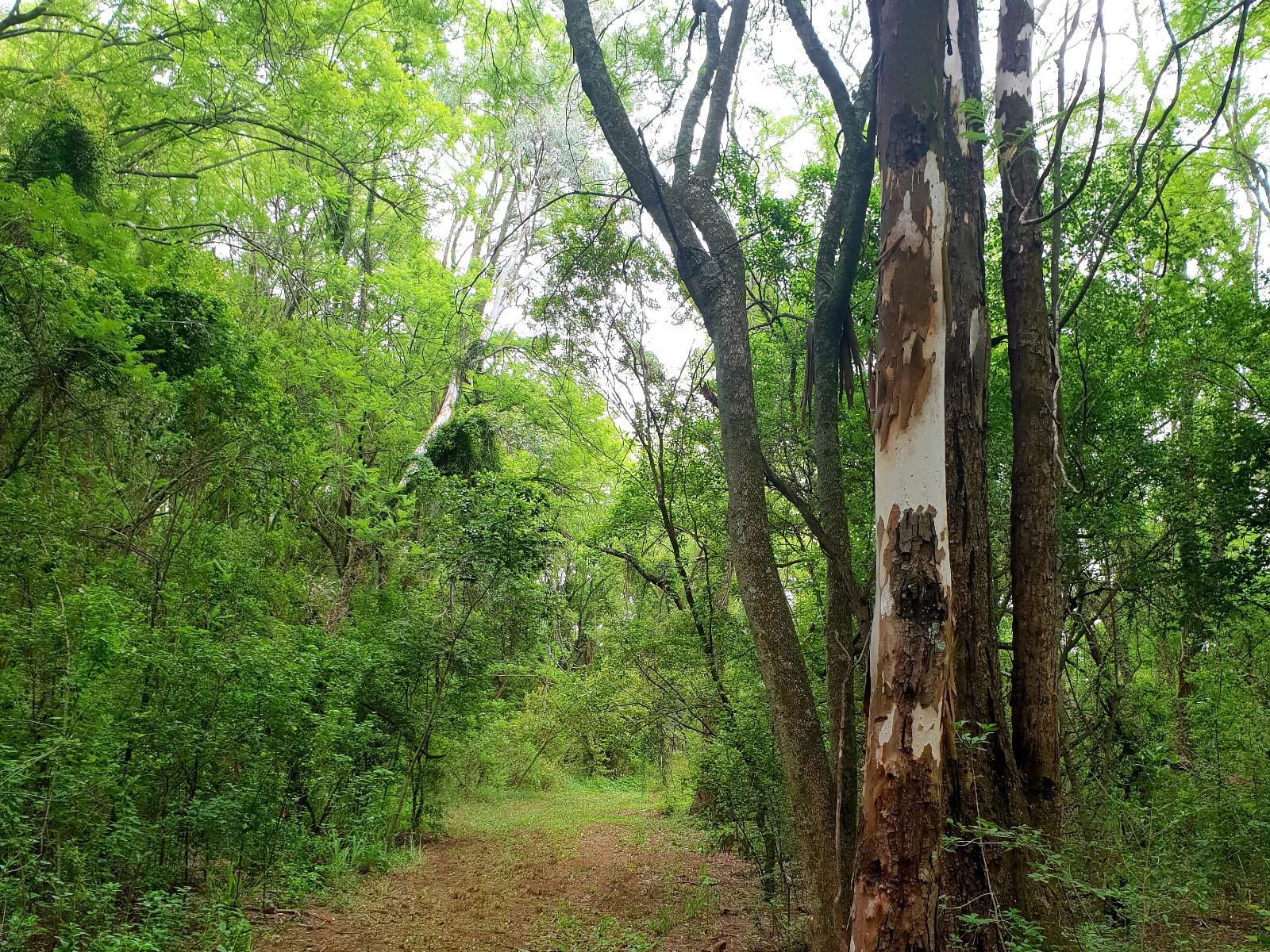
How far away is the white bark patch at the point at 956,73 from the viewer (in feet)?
11.5

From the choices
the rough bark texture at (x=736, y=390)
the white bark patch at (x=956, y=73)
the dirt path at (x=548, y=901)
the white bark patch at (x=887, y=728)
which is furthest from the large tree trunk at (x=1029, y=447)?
the dirt path at (x=548, y=901)

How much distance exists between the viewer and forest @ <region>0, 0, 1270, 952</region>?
308 cm

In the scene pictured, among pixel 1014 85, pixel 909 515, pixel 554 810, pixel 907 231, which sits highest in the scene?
pixel 1014 85

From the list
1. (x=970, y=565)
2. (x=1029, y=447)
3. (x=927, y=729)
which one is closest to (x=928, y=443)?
(x=970, y=565)

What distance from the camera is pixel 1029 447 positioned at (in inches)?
146

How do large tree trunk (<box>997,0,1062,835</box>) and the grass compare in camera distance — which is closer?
large tree trunk (<box>997,0,1062,835</box>)

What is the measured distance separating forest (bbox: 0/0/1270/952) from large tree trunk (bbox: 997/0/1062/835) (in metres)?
0.02

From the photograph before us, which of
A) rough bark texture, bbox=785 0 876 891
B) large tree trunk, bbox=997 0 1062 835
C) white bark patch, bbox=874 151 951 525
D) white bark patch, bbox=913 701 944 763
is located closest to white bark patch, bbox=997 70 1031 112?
large tree trunk, bbox=997 0 1062 835

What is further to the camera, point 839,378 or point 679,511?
point 679,511

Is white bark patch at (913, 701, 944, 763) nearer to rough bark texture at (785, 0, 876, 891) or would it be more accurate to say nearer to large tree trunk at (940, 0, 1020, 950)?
large tree trunk at (940, 0, 1020, 950)

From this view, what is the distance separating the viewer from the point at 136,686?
16.4 ft

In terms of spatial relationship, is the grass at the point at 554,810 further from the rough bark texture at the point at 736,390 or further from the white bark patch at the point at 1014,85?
the white bark patch at the point at 1014,85

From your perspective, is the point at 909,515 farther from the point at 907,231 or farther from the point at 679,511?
the point at 679,511

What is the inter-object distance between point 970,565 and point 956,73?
2429 millimetres
